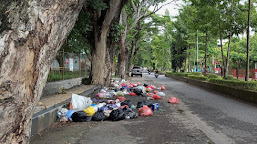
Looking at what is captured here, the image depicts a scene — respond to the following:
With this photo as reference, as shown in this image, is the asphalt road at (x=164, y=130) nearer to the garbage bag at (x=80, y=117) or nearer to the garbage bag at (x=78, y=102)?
the garbage bag at (x=80, y=117)

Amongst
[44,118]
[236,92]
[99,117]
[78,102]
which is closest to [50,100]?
[78,102]

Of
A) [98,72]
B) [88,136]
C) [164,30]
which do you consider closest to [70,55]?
[98,72]

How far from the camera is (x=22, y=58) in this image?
2580 mm

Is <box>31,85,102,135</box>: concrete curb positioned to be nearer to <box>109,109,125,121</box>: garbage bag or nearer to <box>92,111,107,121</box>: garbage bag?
<box>92,111,107,121</box>: garbage bag

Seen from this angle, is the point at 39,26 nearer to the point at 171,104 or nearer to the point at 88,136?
the point at 88,136

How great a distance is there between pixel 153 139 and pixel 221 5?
1250cm

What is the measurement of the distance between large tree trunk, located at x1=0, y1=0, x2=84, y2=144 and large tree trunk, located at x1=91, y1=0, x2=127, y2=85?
10.0m

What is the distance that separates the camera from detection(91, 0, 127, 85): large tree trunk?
1289 cm

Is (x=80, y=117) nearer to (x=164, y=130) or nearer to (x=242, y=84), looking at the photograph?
(x=164, y=130)

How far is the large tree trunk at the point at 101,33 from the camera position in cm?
1289

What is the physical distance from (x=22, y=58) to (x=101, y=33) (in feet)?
36.8

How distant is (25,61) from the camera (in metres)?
2.63

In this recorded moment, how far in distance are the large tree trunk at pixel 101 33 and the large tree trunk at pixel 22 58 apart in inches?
396

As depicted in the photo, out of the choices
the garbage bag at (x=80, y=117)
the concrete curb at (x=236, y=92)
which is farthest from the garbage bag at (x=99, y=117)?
the concrete curb at (x=236, y=92)
